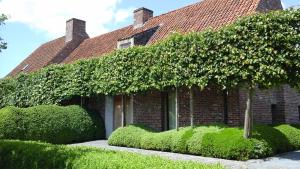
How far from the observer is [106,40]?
27.5 metres

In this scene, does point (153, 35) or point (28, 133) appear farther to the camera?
point (153, 35)

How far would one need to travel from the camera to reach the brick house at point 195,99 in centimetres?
1745

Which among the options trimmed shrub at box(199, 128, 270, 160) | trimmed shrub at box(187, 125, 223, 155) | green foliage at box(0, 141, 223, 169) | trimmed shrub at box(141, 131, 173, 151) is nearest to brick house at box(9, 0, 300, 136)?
trimmed shrub at box(141, 131, 173, 151)

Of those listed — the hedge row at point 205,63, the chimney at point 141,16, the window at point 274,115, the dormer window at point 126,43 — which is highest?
the chimney at point 141,16

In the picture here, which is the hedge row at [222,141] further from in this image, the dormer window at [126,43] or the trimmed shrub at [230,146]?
the dormer window at [126,43]

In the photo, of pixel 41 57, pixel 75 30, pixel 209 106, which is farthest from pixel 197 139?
pixel 41 57

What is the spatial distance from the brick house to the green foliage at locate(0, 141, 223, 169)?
7.72 meters

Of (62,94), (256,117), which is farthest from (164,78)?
(62,94)

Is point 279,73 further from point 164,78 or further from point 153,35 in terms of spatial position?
point 153,35

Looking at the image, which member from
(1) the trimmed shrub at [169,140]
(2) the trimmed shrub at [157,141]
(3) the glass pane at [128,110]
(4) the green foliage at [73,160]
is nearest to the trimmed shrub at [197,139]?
(1) the trimmed shrub at [169,140]

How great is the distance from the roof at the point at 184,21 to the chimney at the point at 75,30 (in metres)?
0.73

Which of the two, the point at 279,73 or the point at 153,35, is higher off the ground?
the point at 153,35

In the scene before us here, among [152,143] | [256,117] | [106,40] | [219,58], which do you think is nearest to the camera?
[219,58]

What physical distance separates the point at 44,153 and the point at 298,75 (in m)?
8.56
